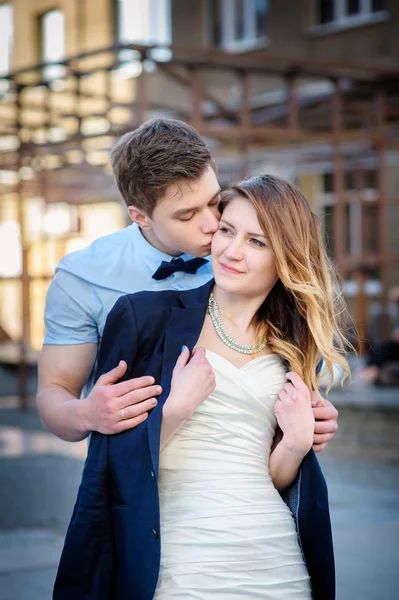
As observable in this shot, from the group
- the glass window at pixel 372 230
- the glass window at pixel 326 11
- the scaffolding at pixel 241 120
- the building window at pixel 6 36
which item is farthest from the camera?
the building window at pixel 6 36

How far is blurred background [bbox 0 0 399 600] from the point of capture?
22.8 feet

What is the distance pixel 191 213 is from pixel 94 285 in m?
0.31

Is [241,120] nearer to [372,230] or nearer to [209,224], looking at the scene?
[372,230]

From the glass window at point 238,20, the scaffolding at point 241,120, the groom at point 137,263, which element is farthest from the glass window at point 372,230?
the groom at point 137,263

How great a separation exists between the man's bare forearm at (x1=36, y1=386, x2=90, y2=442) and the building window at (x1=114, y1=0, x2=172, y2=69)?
18.4 metres

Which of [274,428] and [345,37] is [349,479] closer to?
[274,428]

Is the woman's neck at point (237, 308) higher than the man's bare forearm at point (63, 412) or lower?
higher

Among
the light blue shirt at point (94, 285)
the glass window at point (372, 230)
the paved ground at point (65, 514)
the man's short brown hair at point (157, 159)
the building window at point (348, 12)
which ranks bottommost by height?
the paved ground at point (65, 514)

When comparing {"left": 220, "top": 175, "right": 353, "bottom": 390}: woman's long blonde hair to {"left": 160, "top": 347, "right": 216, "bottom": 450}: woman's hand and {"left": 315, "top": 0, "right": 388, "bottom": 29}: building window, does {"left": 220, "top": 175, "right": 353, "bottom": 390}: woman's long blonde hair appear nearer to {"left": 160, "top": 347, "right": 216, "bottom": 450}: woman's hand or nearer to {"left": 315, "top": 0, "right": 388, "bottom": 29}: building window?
{"left": 160, "top": 347, "right": 216, "bottom": 450}: woman's hand

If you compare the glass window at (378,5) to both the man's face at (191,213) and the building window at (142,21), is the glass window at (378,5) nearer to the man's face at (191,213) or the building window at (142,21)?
the building window at (142,21)

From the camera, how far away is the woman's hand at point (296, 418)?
→ 2506 mm

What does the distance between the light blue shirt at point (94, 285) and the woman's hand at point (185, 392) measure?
0.33m

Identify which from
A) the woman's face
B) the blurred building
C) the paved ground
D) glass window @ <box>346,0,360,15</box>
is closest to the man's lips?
the woman's face

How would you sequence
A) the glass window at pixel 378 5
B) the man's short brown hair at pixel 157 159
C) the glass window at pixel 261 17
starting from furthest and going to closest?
the glass window at pixel 261 17 < the glass window at pixel 378 5 < the man's short brown hair at pixel 157 159
